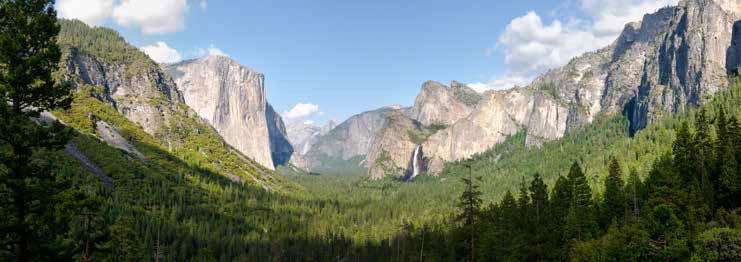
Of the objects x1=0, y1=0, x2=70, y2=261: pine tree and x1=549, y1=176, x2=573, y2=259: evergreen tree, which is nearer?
x1=0, y1=0, x2=70, y2=261: pine tree

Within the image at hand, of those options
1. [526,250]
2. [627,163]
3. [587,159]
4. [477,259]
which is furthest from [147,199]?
[587,159]

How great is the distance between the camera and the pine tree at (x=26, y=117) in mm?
20172

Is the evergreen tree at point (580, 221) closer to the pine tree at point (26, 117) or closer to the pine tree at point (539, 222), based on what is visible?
the pine tree at point (539, 222)

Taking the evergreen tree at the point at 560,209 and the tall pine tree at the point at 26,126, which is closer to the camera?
the tall pine tree at the point at 26,126

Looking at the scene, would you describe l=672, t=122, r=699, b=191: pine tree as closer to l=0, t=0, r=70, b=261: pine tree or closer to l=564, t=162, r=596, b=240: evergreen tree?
l=564, t=162, r=596, b=240: evergreen tree

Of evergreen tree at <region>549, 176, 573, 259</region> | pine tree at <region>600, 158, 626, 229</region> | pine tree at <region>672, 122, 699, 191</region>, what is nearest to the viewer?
evergreen tree at <region>549, 176, 573, 259</region>

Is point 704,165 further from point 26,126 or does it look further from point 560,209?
point 26,126

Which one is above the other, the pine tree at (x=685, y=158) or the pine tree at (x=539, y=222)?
the pine tree at (x=685, y=158)

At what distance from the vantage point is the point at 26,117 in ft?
69.1

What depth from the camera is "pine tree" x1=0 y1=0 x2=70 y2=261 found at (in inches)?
794

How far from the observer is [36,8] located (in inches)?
855

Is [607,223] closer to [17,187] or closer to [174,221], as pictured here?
[17,187]

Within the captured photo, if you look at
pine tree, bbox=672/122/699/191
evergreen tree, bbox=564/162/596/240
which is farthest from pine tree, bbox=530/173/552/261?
pine tree, bbox=672/122/699/191

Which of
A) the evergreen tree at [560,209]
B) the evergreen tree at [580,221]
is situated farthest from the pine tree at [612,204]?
the evergreen tree at [560,209]
